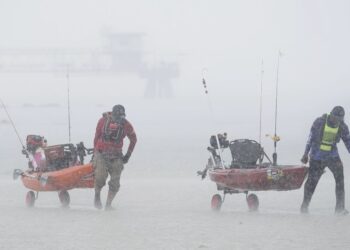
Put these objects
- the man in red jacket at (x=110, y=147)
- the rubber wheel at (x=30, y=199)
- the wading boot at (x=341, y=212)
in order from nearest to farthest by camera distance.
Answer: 1. the wading boot at (x=341, y=212)
2. the man in red jacket at (x=110, y=147)
3. the rubber wheel at (x=30, y=199)

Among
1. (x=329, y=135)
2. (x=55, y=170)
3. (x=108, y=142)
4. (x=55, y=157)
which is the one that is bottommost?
(x=55, y=170)

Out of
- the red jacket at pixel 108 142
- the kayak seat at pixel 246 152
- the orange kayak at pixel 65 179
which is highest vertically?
the red jacket at pixel 108 142

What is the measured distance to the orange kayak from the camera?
979cm

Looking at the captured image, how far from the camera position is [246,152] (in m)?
9.83

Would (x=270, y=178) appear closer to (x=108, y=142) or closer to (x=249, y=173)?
(x=249, y=173)

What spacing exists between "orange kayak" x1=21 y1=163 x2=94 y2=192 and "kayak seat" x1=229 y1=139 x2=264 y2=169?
71.6 inches

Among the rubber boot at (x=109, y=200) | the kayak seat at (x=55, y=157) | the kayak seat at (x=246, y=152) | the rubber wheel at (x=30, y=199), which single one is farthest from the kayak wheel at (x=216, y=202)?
the rubber wheel at (x=30, y=199)

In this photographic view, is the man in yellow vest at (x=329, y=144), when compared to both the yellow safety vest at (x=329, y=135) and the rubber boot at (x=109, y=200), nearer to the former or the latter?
the yellow safety vest at (x=329, y=135)

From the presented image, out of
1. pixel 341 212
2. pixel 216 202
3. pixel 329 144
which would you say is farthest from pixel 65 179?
pixel 341 212

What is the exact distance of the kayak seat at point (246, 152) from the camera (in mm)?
9805

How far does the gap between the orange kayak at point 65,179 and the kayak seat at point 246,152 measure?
1.82 m

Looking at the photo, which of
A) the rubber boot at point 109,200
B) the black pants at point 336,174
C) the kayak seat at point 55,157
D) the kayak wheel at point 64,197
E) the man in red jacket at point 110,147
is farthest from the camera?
the kayak seat at point 55,157

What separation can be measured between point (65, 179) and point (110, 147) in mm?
808

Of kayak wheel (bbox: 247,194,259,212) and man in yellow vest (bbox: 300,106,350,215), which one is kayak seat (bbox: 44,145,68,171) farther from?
man in yellow vest (bbox: 300,106,350,215)
